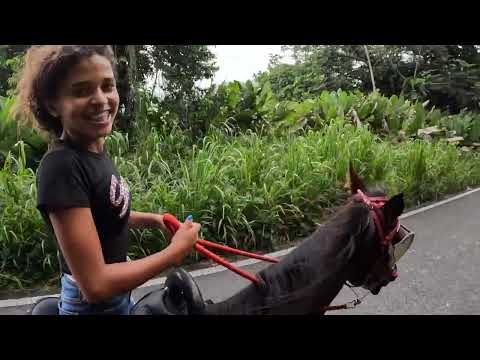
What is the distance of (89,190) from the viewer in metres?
0.68

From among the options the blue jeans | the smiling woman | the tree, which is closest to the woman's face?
the smiling woman

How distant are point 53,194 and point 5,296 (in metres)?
0.50

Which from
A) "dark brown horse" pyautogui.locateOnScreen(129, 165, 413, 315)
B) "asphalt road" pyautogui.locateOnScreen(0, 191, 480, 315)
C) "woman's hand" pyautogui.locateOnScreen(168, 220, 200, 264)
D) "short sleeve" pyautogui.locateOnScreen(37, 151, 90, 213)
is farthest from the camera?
"asphalt road" pyautogui.locateOnScreen(0, 191, 480, 315)

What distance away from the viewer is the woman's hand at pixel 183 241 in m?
0.74

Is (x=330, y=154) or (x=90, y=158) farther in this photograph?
(x=330, y=154)

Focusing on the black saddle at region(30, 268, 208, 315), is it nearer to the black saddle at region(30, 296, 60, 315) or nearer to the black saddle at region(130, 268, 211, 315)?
the black saddle at region(130, 268, 211, 315)

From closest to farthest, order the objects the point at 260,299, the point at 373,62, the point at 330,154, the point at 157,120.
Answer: the point at 260,299 < the point at 373,62 < the point at 330,154 < the point at 157,120

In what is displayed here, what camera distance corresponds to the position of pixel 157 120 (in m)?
1.45

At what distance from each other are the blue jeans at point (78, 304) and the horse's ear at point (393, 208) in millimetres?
597

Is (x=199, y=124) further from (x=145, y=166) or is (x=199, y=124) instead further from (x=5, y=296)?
(x=5, y=296)

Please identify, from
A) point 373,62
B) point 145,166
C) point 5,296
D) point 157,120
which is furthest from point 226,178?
point 5,296

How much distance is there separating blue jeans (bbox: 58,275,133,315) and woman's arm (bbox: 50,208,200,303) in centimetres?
12

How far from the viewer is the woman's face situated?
67 centimetres

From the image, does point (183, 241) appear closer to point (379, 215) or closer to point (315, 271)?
point (315, 271)
